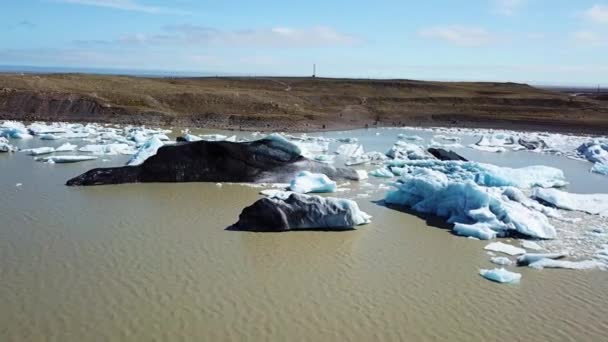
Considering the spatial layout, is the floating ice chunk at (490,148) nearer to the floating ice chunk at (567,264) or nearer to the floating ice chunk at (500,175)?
the floating ice chunk at (500,175)

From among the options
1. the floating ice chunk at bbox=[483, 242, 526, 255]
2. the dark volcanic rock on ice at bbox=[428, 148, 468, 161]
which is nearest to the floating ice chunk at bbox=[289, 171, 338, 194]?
the floating ice chunk at bbox=[483, 242, 526, 255]

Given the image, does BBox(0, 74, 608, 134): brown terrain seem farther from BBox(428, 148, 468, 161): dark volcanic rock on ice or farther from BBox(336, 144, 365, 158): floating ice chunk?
BBox(428, 148, 468, 161): dark volcanic rock on ice

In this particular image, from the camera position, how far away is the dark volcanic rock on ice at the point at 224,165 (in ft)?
43.3

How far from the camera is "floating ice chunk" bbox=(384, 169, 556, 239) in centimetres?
968

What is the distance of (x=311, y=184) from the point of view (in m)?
12.6

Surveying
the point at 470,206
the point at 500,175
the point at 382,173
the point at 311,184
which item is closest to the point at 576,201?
the point at 500,175

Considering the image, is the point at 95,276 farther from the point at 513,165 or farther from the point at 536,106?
the point at 536,106

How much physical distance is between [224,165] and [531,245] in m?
7.10

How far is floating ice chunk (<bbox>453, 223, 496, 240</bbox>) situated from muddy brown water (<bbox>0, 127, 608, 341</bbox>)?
0.23 meters

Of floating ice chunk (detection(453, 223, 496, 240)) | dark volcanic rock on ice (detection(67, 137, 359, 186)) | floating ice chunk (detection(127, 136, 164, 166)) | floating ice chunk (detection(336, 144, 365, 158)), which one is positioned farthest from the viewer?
floating ice chunk (detection(336, 144, 365, 158))

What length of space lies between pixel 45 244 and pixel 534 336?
256 inches

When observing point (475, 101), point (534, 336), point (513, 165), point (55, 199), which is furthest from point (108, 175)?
point (475, 101)

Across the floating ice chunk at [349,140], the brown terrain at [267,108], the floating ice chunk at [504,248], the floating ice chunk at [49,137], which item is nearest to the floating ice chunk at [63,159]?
the floating ice chunk at [49,137]

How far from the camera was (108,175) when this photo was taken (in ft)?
42.0
